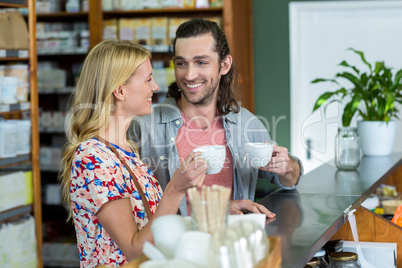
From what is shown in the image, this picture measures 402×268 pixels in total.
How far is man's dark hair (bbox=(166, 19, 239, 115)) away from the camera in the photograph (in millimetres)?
2436

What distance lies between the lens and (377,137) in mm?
3318

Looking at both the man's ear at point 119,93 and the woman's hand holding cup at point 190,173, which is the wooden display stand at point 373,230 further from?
the man's ear at point 119,93

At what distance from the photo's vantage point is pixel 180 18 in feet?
16.1

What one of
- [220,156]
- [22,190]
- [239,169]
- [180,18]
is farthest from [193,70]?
[180,18]

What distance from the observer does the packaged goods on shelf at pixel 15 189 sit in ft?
11.6

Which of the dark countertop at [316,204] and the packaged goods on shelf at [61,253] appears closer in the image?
the dark countertop at [316,204]

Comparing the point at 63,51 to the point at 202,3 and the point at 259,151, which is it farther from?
the point at 259,151

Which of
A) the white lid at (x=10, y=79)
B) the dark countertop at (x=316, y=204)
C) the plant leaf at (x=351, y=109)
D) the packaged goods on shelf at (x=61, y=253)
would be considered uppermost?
the white lid at (x=10, y=79)

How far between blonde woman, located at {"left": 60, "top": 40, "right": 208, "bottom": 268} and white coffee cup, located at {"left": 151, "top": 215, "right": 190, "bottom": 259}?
13.3 inches

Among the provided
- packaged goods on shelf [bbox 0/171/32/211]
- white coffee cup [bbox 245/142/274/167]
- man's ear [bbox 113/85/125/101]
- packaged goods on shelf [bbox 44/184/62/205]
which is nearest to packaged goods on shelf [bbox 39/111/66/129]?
packaged goods on shelf [bbox 44/184/62/205]

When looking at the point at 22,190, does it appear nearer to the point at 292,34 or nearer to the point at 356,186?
the point at 356,186

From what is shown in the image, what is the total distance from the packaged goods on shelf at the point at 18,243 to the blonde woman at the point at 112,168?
188 cm

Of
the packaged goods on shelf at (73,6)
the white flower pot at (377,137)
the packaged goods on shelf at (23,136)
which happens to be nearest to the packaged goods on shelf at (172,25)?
the packaged goods on shelf at (73,6)

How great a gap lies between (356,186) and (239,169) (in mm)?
527
